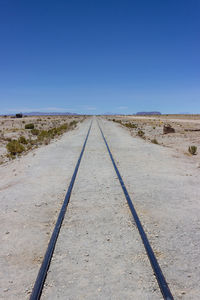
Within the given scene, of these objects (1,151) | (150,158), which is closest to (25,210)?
(150,158)

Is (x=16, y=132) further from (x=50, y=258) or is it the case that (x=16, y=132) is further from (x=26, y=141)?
(x=50, y=258)

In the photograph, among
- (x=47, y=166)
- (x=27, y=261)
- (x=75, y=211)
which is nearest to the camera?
(x=27, y=261)

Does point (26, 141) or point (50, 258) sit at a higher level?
point (26, 141)

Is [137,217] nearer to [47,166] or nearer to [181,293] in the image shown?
[181,293]

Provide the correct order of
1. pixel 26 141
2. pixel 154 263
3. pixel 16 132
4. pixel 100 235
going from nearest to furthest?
pixel 154 263, pixel 100 235, pixel 26 141, pixel 16 132

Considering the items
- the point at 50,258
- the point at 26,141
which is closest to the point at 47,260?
the point at 50,258

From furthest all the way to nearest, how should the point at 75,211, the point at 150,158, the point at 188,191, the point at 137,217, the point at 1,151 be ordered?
1. the point at 1,151
2. the point at 150,158
3. the point at 188,191
4. the point at 75,211
5. the point at 137,217

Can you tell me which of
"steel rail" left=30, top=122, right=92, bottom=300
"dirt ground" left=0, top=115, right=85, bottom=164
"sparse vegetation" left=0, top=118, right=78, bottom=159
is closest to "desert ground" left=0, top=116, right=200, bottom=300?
"steel rail" left=30, top=122, right=92, bottom=300

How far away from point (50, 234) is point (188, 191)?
5036 millimetres

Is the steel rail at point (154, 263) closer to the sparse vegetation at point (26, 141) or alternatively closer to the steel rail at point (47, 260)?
the steel rail at point (47, 260)

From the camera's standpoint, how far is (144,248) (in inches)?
191

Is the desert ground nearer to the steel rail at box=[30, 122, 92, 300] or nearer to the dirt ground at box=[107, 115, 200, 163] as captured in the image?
the steel rail at box=[30, 122, 92, 300]

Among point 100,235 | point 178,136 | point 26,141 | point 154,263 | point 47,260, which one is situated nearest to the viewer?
point 154,263

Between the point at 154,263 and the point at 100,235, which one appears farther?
the point at 100,235
